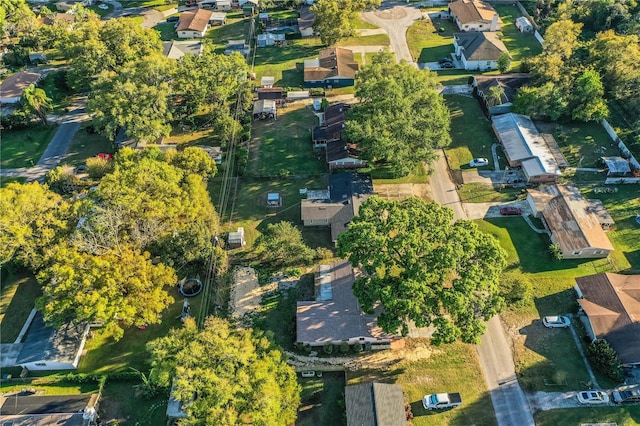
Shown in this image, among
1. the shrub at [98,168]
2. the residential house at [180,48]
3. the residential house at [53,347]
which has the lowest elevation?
the residential house at [53,347]

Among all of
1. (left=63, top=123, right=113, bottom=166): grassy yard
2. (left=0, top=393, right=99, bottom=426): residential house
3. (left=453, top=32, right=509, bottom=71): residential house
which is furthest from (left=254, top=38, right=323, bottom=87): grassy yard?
(left=0, top=393, right=99, bottom=426): residential house

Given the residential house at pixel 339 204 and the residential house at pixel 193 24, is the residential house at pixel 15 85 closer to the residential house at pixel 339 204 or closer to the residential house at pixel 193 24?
the residential house at pixel 193 24

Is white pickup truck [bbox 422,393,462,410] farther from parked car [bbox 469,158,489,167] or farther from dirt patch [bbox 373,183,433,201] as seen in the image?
parked car [bbox 469,158,489,167]

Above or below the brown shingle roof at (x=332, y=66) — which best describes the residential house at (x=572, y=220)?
below

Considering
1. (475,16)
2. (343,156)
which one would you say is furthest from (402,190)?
(475,16)

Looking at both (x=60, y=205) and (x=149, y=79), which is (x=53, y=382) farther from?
(x=149, y=79)

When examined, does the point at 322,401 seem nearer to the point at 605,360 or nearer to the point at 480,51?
the point at 605,360

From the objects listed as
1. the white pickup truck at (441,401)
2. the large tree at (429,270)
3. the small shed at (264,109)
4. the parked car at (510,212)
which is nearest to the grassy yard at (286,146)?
the small shed at (264,109)
